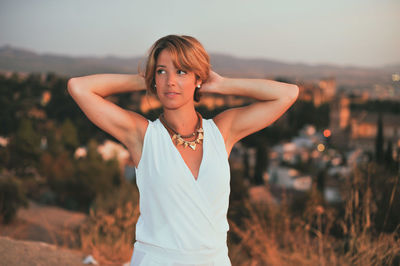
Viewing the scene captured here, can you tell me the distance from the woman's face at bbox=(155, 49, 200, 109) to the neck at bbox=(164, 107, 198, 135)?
0.14ft

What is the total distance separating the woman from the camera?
1.35m

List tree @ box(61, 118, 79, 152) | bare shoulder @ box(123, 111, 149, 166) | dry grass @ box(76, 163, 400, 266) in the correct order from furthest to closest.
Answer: tree @ box(61, 118, 79, 152) → dry grass @ box(76, 163, 400, 266) → bare shoulder @ box(123, 111, 149, 166)

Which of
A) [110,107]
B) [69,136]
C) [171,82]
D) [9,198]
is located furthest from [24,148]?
[171,82]

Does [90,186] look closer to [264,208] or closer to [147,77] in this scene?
[264,208]

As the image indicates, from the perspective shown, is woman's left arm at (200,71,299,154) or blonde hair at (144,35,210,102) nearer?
blonde hair at (144,35,210,102)

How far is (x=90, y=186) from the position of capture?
514 inches

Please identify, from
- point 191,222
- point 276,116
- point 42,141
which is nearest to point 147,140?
point 191,222

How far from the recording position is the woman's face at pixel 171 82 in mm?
1406

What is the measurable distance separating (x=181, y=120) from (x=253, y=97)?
32 centimetres

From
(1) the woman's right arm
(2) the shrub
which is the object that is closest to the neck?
(1) the woman's right arm

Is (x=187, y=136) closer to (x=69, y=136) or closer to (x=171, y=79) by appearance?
(x=171, y=79)

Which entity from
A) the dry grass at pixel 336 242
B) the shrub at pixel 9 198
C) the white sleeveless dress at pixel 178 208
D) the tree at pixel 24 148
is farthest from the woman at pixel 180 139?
the tree at pixel 24 148

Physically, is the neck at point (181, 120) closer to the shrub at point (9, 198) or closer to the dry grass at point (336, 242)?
the dry grass at point (336, 242)

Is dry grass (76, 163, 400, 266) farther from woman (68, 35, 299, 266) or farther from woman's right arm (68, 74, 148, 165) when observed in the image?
woman's right arm (68, 74, 148, 165)
